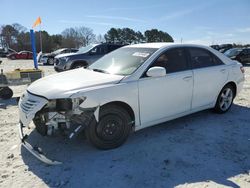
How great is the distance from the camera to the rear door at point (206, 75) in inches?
195

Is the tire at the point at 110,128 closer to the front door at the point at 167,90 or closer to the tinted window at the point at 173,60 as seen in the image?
the front door at the point at 167,90

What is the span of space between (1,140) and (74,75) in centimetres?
170

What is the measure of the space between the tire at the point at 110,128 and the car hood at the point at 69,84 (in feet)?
1.36

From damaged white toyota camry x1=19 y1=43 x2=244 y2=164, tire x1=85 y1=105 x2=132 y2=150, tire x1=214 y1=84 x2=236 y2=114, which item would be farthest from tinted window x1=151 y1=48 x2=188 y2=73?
tire x1=214 y1=84 x2=236 y2=114

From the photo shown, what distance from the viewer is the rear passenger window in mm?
5016

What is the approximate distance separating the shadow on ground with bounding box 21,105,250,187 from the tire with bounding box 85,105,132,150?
15 centimetres

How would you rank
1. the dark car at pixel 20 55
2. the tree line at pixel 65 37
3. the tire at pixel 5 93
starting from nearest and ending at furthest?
1. the tire at pixel 5 93
2. the dark car at pixel 20 55
3. the tree line at pixel 65 37

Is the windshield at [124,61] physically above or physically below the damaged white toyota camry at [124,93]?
above

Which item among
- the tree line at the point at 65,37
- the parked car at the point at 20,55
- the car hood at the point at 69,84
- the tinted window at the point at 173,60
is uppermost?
the tree line at the point at 65,37

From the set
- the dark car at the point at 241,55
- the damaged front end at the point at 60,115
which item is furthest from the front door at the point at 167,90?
the dark car at the point at 241,55

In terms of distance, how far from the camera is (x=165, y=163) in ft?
11.8

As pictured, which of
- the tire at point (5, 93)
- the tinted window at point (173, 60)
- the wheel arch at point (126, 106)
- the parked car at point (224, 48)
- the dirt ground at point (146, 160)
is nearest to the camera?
the dirt ground at point (146, 160)

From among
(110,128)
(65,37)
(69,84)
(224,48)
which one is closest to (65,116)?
(69,84)

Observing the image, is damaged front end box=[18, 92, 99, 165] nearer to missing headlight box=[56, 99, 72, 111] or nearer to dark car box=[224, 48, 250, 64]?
missing headlight box=[56, 99, 72, 111]
